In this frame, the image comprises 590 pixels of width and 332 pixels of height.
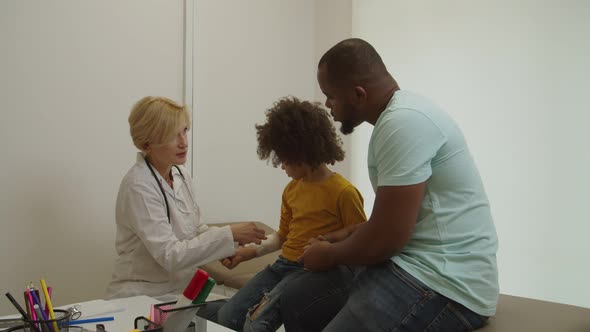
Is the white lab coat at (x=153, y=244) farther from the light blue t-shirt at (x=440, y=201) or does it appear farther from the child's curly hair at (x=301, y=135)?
the light blue t-shirt at (x=440, y=201)

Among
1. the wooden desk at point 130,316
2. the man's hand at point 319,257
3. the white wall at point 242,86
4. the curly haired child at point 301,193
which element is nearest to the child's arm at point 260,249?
the curly haired child at point 301,193

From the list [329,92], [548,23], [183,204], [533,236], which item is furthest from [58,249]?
[548,23]

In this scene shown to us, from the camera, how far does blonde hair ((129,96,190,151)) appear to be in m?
2.09

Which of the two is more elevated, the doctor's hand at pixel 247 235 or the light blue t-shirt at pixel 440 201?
the light blue t-shirt at pixel 440 201

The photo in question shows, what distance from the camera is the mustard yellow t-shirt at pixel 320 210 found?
1.76 m

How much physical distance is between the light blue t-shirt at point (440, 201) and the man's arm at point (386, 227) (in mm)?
29

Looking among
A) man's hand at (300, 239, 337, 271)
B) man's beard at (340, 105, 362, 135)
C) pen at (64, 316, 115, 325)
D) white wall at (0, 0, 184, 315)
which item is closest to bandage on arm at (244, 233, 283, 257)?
man's hand at (300, 239, 337, 271)

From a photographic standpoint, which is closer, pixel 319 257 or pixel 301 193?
pixel 319 257

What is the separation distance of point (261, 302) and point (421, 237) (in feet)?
2.10

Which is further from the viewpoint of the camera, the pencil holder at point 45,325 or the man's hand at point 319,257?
the man's hand at point 319,257

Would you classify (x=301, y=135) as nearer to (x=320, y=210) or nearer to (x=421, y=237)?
(x=320, y=210)

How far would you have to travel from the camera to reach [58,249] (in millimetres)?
2562

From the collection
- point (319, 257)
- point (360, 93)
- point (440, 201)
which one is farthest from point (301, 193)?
point (440, 201)

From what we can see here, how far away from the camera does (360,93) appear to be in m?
1.52
